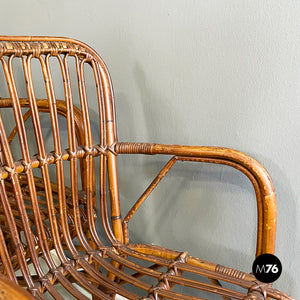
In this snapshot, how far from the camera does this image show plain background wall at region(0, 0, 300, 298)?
0.80m

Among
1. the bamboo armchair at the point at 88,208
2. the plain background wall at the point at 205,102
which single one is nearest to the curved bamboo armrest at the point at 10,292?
the bamboo armchair at the point at 88,208

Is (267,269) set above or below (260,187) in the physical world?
below

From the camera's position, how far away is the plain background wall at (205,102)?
80 cm

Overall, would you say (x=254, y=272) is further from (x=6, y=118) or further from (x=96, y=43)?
(x=6, y=118)

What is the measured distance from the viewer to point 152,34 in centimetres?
98

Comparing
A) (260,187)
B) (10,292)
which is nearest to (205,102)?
(260,187)

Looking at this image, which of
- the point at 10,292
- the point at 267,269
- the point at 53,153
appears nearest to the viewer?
the point at 10,292

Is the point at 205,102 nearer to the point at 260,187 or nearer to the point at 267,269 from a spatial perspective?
the point at 260,187

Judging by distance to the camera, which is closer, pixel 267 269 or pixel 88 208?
pixel 267 269

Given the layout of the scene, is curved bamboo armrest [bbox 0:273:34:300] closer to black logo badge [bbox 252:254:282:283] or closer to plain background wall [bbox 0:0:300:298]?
black logo badge [bbox 252:254:282:283]

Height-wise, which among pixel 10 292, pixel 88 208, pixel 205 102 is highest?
pixel 205 102

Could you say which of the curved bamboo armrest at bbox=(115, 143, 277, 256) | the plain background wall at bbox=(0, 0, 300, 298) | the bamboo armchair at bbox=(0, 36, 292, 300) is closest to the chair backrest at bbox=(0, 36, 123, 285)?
the bamboo armchair at bbox=(0, 36, 292, 300)

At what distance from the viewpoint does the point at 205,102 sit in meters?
0.92

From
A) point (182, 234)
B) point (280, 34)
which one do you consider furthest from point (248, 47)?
point (182, 234)
